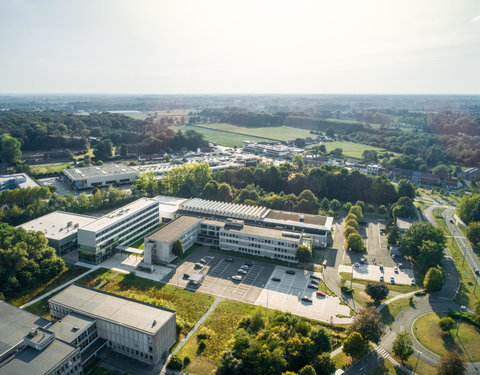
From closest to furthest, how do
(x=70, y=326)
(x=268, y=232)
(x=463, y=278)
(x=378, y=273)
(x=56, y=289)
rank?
(x=70, y=326)
(x=56, y=289)
(x=463, y=278)
(x=378, y=273)
(x=268, y=232)

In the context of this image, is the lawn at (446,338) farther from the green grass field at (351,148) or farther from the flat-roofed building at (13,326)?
the green grass field at (351,148)

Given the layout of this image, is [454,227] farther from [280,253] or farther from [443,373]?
[443,373]

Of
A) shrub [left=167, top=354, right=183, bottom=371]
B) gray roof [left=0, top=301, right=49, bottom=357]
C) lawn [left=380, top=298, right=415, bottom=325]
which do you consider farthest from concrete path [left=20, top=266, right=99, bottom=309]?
lawn [left=380, top=298, right=415, bottom=325]

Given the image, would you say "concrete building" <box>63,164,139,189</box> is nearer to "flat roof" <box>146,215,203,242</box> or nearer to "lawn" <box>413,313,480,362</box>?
"flat roof" <box>146,215,203,242</box>

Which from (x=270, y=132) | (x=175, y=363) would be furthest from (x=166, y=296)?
(x=270, y=132)

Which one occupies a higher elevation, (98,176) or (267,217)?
(98,176)

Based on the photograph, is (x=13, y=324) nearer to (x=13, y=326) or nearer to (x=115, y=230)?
(x=13, y=326)

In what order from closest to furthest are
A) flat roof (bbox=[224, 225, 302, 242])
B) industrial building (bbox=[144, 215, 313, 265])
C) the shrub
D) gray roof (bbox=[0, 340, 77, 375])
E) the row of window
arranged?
gray roof (bbox=[0, 340, 77, 375]), the shrub, the row of window, industrial building (bbox=[144, 215, 313, 265]), flat roof (bbox=[224, 225, 302, 242])

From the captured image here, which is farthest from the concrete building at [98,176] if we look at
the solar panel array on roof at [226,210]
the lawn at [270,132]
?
the lawn at [270,132]
